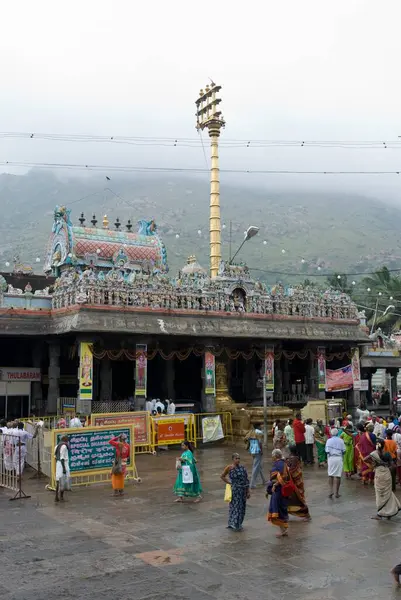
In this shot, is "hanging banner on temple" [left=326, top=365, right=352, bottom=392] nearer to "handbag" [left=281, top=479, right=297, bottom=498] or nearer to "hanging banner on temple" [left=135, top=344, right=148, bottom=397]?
"hanging banner on temple" [left=135, top=344, right=148, bottom=397]

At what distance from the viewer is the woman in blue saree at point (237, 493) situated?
10297 millimetres

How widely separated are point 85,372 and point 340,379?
45.8 feet

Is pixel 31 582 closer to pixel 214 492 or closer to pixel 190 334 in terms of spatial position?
pixel 214 492

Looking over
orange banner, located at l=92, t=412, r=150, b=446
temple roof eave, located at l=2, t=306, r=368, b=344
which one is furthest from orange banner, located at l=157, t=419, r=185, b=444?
temple roof eave, located at l=2, t=306, r=368, b=344

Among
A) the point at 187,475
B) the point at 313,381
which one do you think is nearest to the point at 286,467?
the point at 187,475

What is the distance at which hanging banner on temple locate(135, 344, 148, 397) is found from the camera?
2477 cm

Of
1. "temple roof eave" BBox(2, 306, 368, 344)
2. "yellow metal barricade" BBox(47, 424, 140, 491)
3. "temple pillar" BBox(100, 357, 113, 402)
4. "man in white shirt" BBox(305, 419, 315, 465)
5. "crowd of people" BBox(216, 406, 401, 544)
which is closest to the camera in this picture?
"crowd of people" BBox(216, 406, 401, 544)

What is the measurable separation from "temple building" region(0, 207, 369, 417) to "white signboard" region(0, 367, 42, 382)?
0.04 m

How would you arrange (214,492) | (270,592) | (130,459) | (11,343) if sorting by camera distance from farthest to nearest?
(11,343) → (130,459) → (214,492) → (270,592)

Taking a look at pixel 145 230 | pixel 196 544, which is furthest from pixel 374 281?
pixel 196 544

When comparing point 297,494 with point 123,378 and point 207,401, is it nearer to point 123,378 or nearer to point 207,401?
point 207,401

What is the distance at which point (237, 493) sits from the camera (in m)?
10.3

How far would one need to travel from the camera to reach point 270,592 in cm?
748

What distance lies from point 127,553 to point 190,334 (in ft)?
54.4
